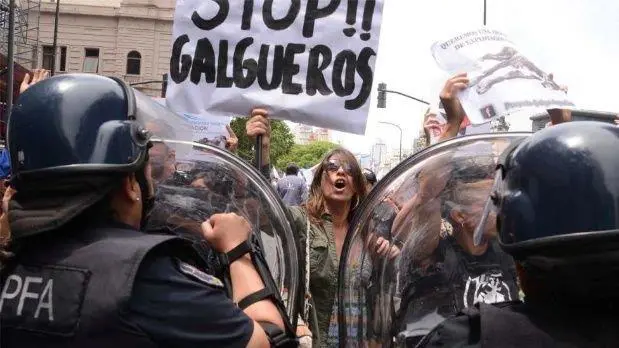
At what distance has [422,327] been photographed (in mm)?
2521

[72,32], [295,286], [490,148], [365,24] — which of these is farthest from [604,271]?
[72,32]

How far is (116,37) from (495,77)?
4793 cm

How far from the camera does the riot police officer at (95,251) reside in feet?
5.45

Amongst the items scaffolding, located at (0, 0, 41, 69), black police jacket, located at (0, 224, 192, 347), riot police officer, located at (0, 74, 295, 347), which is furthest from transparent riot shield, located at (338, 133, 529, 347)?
scaffolding, located at (0, 0, 41, 69)

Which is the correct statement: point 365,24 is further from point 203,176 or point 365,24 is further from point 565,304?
point 565,304

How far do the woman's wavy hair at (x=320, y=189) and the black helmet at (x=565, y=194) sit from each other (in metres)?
2.30

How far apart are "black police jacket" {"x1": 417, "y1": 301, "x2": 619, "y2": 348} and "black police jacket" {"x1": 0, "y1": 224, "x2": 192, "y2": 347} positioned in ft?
2.26

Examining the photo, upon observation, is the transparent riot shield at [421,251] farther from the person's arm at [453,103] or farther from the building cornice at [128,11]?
the building cornice at [128,11]

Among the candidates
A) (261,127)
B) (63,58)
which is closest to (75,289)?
(261,127)

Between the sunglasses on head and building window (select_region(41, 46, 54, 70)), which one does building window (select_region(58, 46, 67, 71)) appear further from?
the sunglasses on head

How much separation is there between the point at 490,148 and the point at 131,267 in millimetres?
1383

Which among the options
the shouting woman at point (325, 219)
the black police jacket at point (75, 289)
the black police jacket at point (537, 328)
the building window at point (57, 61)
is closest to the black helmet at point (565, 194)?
the black police jacket at point (537, 328)

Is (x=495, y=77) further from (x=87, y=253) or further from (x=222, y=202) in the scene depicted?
(x=87, y=253)

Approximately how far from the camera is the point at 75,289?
1.67 m
